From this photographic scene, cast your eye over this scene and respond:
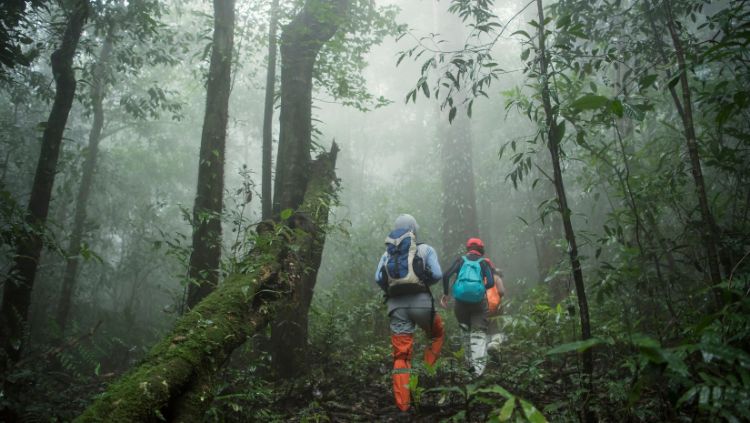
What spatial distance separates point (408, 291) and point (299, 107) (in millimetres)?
3109

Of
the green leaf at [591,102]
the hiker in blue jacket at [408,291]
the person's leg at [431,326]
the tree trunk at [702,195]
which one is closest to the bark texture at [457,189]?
the person's leg at [431,326]

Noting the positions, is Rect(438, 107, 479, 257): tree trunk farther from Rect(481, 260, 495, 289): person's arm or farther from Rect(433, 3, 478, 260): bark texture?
Rect(481, 260, 495, 289): person's arm

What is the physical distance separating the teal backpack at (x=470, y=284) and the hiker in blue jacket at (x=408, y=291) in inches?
34.4

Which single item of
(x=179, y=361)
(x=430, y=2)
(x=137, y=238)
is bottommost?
(x=179, y=361)

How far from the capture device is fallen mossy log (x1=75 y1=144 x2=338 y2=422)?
266 cm

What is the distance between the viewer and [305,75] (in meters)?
6.72

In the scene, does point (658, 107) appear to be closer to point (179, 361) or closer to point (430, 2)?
point (179, 361)

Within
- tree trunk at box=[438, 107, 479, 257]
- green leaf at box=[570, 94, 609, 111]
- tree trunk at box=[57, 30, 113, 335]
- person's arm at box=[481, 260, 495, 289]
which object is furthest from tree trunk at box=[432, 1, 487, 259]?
green leaf at box=[570, 94, 609, 111]

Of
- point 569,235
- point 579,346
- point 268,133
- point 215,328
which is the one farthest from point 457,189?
point 579,346

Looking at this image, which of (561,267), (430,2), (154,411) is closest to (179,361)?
(154,411)

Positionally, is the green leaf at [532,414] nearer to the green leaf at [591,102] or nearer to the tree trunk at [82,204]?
the green leaf at [591,102]

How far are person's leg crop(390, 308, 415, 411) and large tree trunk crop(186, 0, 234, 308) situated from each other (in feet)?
7.34

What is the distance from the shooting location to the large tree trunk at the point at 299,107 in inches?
230

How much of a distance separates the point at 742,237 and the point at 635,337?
276 cm
